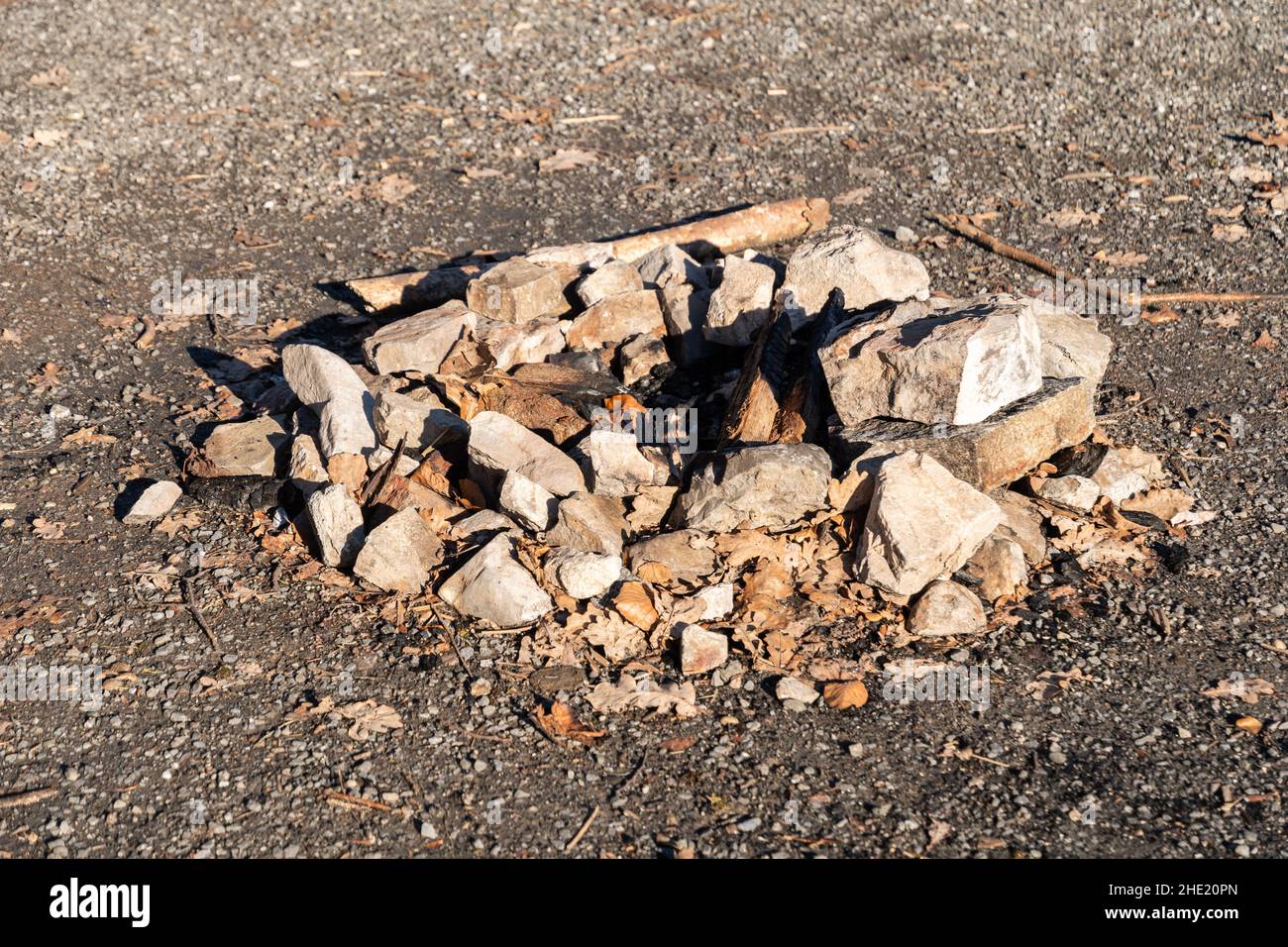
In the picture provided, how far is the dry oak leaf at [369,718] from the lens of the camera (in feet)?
15.0

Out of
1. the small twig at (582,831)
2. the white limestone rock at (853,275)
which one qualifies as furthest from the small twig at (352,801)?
the white limestone rock at (853,275)

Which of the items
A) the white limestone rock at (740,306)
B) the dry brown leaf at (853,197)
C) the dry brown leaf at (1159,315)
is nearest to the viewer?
the white limestone rock at (740,306)

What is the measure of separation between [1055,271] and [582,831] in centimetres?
594

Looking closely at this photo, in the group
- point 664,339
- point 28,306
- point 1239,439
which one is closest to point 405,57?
point 28,306

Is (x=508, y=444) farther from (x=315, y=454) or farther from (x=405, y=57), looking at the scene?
(x=405, y=57)

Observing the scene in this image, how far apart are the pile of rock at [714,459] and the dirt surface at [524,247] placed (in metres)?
0.36

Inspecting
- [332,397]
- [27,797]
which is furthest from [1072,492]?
[27,797]

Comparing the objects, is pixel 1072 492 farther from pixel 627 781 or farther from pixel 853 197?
pixel 853 197

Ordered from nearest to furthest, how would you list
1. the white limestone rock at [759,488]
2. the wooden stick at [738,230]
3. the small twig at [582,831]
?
the small twig at [582,831]
the white limestone rock at [759,488]
the wooden stick at [738,230]

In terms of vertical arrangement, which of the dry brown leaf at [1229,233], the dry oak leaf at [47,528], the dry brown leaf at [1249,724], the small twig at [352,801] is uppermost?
the dry brown leaf at [1229,233]

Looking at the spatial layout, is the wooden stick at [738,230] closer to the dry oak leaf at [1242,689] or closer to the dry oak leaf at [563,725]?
the dry oak leaf at [563,725]

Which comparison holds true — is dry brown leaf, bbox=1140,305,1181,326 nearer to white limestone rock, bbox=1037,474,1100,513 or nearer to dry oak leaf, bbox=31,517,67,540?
white limestone rock, bbox=1037,474,1100,513

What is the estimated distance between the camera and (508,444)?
18.5 ft

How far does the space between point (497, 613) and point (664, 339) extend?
2.48 metres
